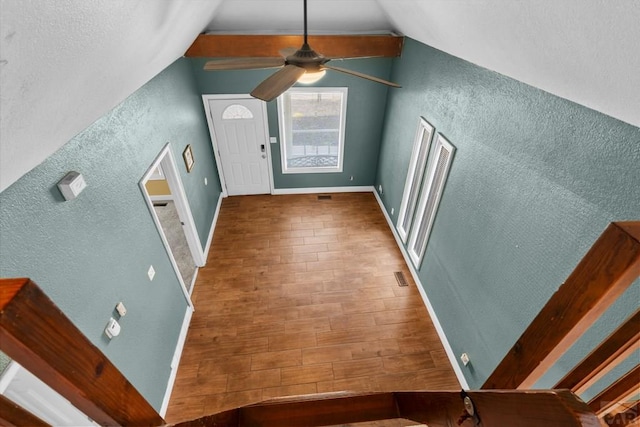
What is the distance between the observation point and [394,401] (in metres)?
0.86

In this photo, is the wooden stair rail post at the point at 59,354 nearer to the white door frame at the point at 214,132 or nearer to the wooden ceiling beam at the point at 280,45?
the wooden ceiling beam at the point at 280,45

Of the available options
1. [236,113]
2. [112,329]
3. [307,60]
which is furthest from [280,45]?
[112,329]

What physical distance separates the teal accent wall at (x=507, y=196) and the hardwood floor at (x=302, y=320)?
0.51m

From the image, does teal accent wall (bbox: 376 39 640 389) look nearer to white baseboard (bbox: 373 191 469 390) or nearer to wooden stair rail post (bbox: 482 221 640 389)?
white baseboard (bbox: 373 191 469 390)

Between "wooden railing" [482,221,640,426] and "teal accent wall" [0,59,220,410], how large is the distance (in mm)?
2087

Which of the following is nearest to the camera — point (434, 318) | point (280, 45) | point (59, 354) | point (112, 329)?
point (59, 354)

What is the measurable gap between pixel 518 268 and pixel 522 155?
79cm

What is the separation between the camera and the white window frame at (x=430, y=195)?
3.19 meters

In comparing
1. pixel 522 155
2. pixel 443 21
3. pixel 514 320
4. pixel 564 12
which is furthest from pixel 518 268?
pixel 443 21

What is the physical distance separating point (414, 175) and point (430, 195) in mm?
510

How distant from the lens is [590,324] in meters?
0.60

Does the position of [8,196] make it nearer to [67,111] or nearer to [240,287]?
[67,111]

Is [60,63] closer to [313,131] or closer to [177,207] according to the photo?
[177,207]

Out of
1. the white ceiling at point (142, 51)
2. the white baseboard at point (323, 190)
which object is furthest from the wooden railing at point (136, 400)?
the white baseboard at point (323, 190)
